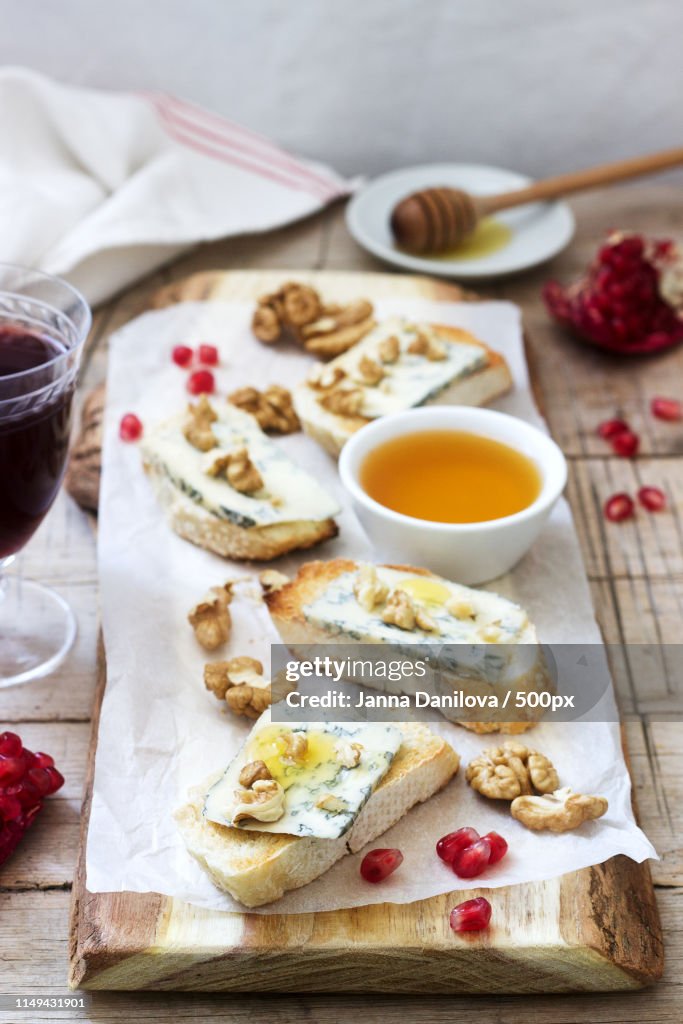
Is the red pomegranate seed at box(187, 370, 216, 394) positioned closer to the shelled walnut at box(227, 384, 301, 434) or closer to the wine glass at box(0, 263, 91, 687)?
the shelled walnut at box(227, 384, 301, 434)

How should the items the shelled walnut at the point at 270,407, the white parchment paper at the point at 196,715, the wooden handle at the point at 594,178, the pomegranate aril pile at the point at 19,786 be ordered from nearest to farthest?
the white parchment paper at the point at 196,715, the pomegranate aril pile at the point at 19,786, the shelled walnut at the point at 270,407, the wooden handle at the point at 594,178

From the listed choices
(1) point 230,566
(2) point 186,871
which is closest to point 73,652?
(1) point 230,566

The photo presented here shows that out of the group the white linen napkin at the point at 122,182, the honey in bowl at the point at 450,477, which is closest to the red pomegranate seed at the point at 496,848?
the honey in bowl at the point at 450,477

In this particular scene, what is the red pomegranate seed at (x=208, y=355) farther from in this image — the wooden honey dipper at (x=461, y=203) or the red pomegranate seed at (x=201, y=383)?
the wooden honey dipper at (x=461, y=203)

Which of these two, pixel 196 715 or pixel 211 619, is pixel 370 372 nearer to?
pixel 211 619

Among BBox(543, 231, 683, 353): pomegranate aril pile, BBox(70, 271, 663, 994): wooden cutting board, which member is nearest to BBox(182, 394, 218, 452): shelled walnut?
BBox(70, 271, 663, 994): wooden cutting board

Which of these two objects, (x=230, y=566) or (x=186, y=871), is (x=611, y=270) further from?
(x=186, y=871)
